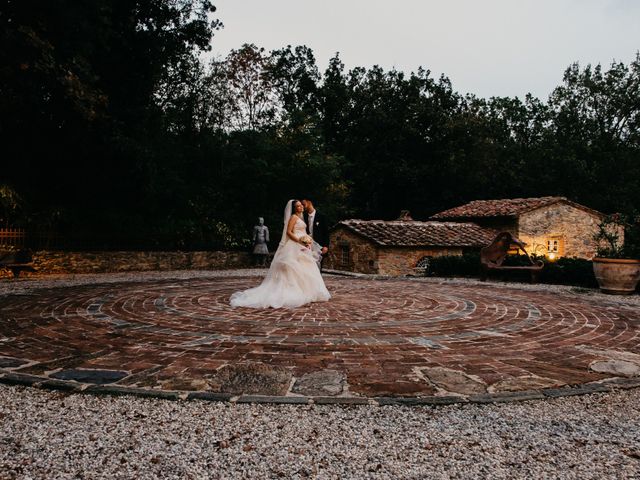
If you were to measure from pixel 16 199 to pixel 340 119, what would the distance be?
25.5 meters

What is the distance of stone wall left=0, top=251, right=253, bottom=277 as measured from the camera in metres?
15.1

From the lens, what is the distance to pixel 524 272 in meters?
14.1

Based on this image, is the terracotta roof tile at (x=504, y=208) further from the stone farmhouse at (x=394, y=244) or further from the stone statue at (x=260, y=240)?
the stone statue at (x=260, y=240)

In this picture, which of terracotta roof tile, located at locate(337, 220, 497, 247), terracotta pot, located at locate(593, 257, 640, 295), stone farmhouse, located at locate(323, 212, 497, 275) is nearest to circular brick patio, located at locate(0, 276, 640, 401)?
terracotta pot, located at locate(593, 257, 640, 295)

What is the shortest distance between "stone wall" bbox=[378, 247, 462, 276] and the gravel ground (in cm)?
1324

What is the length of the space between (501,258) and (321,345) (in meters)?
11.0

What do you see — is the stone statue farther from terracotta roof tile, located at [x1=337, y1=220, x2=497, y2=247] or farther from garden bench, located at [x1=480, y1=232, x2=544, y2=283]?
garden bench, located at [x1=480, y1=232, x2=544, y2=283]

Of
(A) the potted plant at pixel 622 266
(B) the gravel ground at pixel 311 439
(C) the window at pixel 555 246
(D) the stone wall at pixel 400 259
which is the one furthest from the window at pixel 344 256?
(B) the gravel ground at pixel 311 439

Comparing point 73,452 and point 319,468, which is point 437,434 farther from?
point 73,452

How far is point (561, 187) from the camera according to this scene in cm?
3294

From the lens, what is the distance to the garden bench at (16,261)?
12654 millimetres

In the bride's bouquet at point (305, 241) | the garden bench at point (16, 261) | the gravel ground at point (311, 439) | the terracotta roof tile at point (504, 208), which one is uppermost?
the terracotta roof tile at point (504, 208)

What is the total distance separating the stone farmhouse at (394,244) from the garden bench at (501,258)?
3.31 meters

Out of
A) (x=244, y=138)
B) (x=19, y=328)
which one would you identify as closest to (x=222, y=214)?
(x=244, y=138)
